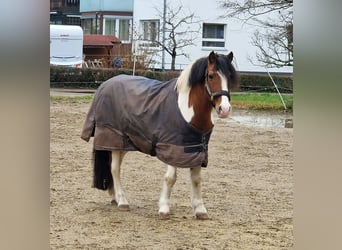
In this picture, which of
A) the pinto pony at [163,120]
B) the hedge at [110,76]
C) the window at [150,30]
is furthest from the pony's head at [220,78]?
the window at [150,30]

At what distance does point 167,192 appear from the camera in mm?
2645

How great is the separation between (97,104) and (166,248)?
2.46 feet

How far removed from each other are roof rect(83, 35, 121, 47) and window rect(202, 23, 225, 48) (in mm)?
338

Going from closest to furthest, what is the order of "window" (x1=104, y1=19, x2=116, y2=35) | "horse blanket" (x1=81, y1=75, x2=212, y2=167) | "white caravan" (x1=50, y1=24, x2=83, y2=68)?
"white caravan" (x1=50, y1=24, x2=83, y2=68) → "window" (x1=104, y1=19, x2=116, y2=35) → "horse blanket" (x1=81, y1=75, x2=212, y2=167)

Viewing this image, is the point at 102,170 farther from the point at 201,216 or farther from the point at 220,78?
the point at 220,78

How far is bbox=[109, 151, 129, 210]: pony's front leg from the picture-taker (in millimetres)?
2693

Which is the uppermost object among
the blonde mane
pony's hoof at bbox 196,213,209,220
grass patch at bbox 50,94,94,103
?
the blonde mane

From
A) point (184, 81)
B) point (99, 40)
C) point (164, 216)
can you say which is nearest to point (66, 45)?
point (99, 40)

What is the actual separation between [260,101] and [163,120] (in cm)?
52

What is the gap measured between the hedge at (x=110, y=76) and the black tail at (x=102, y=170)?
31cm

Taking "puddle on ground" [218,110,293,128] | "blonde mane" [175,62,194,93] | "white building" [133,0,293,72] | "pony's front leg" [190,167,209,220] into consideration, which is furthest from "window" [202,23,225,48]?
"pony's front leg" [190,167,209,220]

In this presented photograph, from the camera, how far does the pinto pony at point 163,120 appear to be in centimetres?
235

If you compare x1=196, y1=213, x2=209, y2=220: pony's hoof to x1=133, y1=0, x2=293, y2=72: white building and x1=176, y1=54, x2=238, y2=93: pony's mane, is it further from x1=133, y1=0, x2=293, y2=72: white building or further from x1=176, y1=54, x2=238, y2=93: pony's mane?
x1=133, y1=0, x2=293, y2=72: white building
